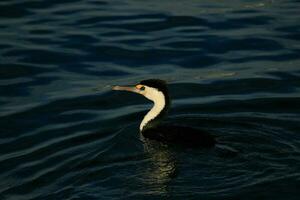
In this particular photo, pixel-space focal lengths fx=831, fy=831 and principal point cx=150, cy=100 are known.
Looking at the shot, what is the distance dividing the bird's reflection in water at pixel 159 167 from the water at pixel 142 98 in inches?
1.1

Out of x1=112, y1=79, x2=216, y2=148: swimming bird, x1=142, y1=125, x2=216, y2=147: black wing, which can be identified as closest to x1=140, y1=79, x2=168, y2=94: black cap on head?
x1=112, y1=79, x2=216, y2=148: swimming bird

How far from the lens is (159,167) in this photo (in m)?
12.3

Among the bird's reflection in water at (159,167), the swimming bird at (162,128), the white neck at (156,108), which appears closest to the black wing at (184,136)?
the swimming bird at (162,128)

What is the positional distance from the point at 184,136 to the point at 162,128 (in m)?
0.76

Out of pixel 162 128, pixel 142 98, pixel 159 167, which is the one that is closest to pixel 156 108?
pixel 162 128

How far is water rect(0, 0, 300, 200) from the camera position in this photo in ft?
38.9

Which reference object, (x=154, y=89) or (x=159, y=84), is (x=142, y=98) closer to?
(x=154, y=89)

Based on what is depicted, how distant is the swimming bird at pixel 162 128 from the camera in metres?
12.9

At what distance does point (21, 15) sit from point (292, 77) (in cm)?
878

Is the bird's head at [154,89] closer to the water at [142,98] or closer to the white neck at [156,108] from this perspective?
the white neck at [156,108]

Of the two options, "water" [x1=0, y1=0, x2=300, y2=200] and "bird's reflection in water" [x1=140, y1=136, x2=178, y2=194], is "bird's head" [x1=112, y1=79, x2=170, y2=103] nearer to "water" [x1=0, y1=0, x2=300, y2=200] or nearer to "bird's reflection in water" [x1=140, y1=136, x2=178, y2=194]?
"water" [x1=0, y1=0, x2=300, y2=200]

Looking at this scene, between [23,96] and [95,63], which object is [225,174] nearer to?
[23,96]

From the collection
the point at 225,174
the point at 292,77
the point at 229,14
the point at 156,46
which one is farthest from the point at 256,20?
the point at 225,174

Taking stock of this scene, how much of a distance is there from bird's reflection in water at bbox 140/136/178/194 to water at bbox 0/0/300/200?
29mm
